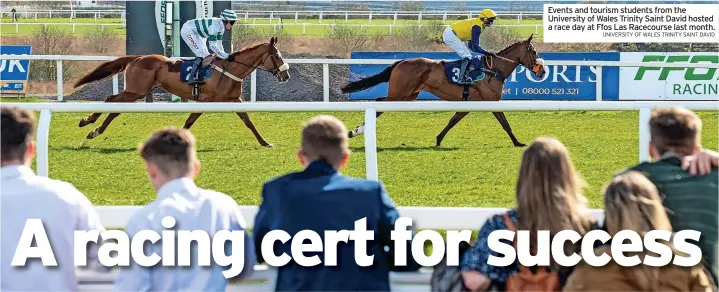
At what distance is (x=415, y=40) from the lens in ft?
68.0

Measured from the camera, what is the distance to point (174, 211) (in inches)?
97.3

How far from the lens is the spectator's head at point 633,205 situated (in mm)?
2361

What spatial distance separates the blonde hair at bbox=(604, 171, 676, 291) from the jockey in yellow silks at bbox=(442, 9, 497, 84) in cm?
764

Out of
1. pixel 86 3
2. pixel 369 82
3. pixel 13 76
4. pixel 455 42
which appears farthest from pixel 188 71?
pixel 86 3

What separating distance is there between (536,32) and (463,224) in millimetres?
18713

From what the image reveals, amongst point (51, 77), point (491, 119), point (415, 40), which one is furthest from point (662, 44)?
point (51, 77)

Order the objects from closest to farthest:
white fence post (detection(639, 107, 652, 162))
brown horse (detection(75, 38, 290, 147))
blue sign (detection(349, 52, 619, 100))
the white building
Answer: white fence post (detection(639, 107, 652, 162)) → brown horse (detection(75, 38, 290, 147)) → blue sign (detection(349, 52, 619, 100)) → the white building

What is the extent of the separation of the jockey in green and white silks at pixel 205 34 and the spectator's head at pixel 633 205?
766cm

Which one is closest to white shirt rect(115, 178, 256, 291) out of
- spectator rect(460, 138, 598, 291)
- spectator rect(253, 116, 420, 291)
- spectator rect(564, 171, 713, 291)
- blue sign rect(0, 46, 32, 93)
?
spectator rect(253, 116, 420, 291)

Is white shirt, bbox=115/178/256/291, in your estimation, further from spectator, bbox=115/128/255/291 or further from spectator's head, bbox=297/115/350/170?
spectator's head, bbox=297/115/350/170

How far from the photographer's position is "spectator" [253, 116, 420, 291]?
2523 millimetres

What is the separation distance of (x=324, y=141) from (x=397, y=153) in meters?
5.60

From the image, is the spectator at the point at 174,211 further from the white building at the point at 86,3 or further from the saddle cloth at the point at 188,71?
the white building at the point at 86,3

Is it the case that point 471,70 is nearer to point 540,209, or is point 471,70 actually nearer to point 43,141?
point 43,141
